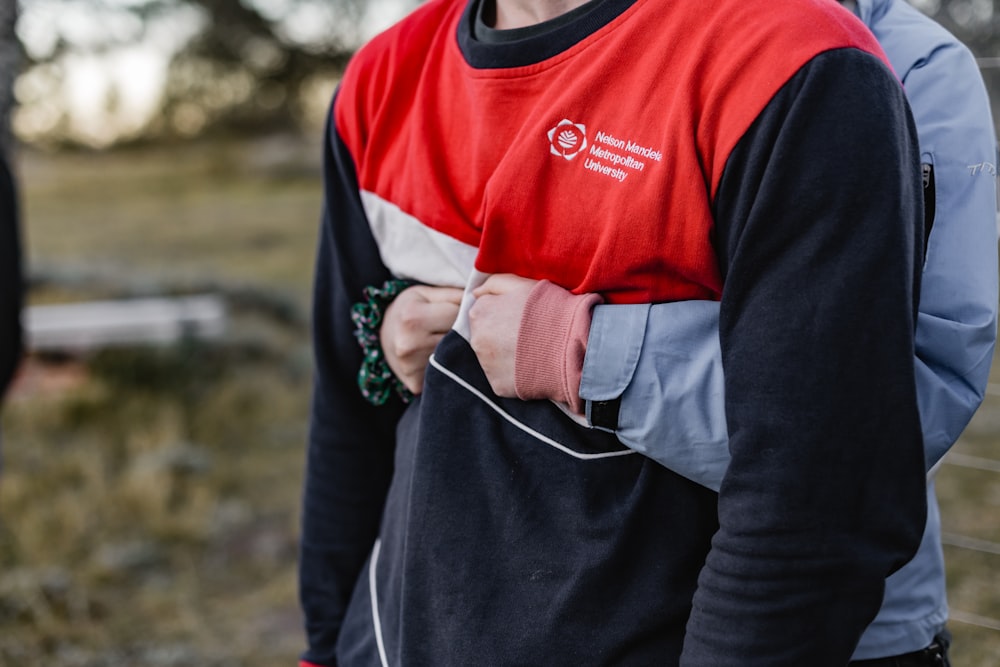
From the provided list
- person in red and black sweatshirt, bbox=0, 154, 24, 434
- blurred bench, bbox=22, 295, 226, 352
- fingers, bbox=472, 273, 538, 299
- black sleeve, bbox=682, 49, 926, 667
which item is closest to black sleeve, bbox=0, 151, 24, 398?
person in red and black sweatshirt, bbox=0, 154, 24, 434

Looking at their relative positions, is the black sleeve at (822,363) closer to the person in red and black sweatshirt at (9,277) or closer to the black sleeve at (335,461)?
the black sleeve at (335,461)

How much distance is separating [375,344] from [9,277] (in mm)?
2002

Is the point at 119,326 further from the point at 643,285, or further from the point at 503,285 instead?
the point at 643,285

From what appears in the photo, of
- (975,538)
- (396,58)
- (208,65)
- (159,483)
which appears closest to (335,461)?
(396,58)

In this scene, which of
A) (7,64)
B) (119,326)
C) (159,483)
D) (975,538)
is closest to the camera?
(975,538)

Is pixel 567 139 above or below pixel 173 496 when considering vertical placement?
above

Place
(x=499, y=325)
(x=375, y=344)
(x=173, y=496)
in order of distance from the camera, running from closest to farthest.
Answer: (x=499, y=325) < (x=375, y=344) < (x=173, y=496)

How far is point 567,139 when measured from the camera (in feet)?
3.67

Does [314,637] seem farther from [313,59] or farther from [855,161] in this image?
[313,59]

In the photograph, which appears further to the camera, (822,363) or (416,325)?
(416,325)

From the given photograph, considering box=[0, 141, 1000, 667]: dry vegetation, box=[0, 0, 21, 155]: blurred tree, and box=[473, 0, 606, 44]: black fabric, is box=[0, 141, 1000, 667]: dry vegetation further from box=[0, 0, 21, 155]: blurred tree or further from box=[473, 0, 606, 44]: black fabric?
box=[473, 0, 606, 44]: black fabric

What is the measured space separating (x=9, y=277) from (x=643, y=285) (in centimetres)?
254

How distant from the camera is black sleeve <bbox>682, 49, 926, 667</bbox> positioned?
90 centimetres

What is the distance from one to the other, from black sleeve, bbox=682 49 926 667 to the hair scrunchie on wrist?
0.64m
